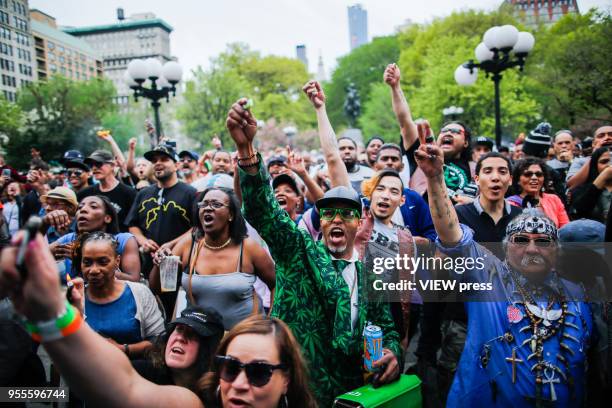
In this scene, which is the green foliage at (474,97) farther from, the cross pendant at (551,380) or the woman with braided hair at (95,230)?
the cross pendant at (551,380)

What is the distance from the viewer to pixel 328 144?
3.53m

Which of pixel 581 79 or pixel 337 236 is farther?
pixel 581 79

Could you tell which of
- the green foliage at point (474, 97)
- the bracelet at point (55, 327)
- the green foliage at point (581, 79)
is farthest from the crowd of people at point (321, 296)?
the green foliage at point (474, 97)

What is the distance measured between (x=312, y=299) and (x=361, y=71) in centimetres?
4665

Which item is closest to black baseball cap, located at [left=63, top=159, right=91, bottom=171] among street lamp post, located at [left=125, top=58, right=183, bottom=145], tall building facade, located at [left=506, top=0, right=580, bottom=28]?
street lamp post, located at [left=125, top=58, right=183, bottom=145]

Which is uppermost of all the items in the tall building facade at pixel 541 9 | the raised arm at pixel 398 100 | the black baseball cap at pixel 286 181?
the tall building facade at pixel 541 9

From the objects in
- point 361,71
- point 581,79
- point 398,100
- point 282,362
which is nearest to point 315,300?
point 282,362

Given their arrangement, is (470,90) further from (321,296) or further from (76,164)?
(321,296)

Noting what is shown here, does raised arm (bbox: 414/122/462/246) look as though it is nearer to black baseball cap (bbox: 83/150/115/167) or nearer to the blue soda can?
the blue soda can

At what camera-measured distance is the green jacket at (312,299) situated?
2182 mm

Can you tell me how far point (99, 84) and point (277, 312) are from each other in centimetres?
4182

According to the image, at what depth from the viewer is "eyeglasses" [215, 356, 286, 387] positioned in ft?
5.01

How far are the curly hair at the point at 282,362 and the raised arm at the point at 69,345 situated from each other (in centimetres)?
53

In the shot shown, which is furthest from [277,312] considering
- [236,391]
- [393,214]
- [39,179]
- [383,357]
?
[39,179]
